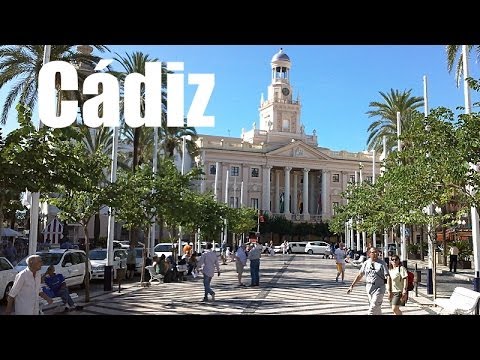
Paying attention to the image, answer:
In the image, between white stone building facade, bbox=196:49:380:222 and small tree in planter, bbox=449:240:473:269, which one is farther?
white stone building facade, bbox=196:49:380:222

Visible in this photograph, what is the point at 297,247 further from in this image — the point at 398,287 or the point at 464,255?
the point at 398,287

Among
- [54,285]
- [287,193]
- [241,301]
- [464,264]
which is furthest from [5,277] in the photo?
[287,193]

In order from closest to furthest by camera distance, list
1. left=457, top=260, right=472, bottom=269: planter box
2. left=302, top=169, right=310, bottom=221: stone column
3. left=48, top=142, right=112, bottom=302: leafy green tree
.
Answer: left=48, top=142, right=112, bottom=302: leafy green tree, left=457, top=260, right=472, bottom=269: planter box, left=302, top=169, right=310, bottom=221: stone column

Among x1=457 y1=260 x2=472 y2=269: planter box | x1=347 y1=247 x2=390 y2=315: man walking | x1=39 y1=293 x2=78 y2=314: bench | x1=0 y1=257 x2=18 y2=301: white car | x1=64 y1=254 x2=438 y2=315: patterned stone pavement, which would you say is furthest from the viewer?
x1=457 y1=260 x2=472 y2=269: planter box

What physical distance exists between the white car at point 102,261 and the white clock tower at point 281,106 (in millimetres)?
64554

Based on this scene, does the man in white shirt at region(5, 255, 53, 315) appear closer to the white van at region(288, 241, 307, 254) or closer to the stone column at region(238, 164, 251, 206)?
the white van at region(288, 241, 307, 254)

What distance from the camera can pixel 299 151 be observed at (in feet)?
276

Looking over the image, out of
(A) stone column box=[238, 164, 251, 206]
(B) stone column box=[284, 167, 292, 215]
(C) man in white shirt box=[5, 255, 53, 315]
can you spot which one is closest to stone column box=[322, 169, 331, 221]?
(B) stone column box=[284, 167, 292, 215]

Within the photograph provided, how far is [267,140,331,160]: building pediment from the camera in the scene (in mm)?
82688

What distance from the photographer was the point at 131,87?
25.0 meters

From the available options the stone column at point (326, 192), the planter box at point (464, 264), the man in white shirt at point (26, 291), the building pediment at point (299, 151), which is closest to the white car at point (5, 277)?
the man in white shirt at point (26, 291)

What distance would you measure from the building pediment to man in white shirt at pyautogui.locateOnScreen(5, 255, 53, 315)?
74345 mm
